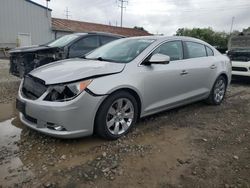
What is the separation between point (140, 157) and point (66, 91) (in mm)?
1258

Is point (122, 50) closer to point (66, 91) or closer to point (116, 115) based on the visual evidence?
point (116, 115)

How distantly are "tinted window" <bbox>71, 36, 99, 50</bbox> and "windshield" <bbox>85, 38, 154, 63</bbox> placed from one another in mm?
2656

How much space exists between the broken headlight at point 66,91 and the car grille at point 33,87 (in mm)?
155

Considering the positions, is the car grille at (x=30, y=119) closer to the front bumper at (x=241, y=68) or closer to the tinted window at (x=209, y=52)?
the tinted window at (x=209, y=52)

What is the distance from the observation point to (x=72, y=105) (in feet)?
10.9

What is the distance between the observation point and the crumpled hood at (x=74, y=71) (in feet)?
11.4

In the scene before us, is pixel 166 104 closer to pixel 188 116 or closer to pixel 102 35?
pixel 188 116

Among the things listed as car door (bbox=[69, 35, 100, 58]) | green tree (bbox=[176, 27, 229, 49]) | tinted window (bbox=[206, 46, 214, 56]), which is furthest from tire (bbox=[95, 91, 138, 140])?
green tree (bbox=[176, 27, 229, 49])

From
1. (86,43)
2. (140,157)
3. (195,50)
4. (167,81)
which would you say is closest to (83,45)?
(86,43)

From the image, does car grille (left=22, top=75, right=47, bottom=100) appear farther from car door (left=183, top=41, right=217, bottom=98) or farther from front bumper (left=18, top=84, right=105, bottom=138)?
car door (left=183, top=41, right=217, bottom=98)

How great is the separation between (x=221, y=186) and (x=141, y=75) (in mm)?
1914

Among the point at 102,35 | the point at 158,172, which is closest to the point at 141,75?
the point at 158,172

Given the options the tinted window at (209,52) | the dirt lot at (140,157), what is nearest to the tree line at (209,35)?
the tinted window at (209,52)

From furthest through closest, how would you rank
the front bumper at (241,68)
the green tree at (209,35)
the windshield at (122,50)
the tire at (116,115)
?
the green tree at (209,35), the front bumper at (241,68), the windshield at (122,50), the tire at (116,115)
